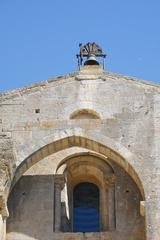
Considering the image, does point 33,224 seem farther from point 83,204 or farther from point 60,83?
point 60,83

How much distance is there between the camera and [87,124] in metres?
17.3

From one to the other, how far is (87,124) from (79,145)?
52 cm

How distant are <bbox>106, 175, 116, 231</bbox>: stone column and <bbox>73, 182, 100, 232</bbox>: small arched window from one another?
90cm

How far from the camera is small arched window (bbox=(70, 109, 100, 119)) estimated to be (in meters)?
17.6

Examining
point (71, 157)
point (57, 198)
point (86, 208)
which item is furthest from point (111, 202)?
point (71, 157)

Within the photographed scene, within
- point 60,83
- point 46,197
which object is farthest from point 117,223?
point 60,83

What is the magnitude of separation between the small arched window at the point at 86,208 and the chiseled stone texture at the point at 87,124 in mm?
1314

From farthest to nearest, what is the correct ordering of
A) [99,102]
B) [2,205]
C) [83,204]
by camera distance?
[83,204]
[99,102]
[2,205]

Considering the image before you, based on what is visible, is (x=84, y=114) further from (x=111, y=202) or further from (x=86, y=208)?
(x=86, y=208)

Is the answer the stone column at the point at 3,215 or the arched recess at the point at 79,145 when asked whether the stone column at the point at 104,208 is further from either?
the stone column at the point at 3,215

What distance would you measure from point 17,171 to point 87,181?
2595mm

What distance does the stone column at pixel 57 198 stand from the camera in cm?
1756

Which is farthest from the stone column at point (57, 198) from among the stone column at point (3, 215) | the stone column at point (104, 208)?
the stone column at point (3, 215)

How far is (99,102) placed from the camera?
17672mm
